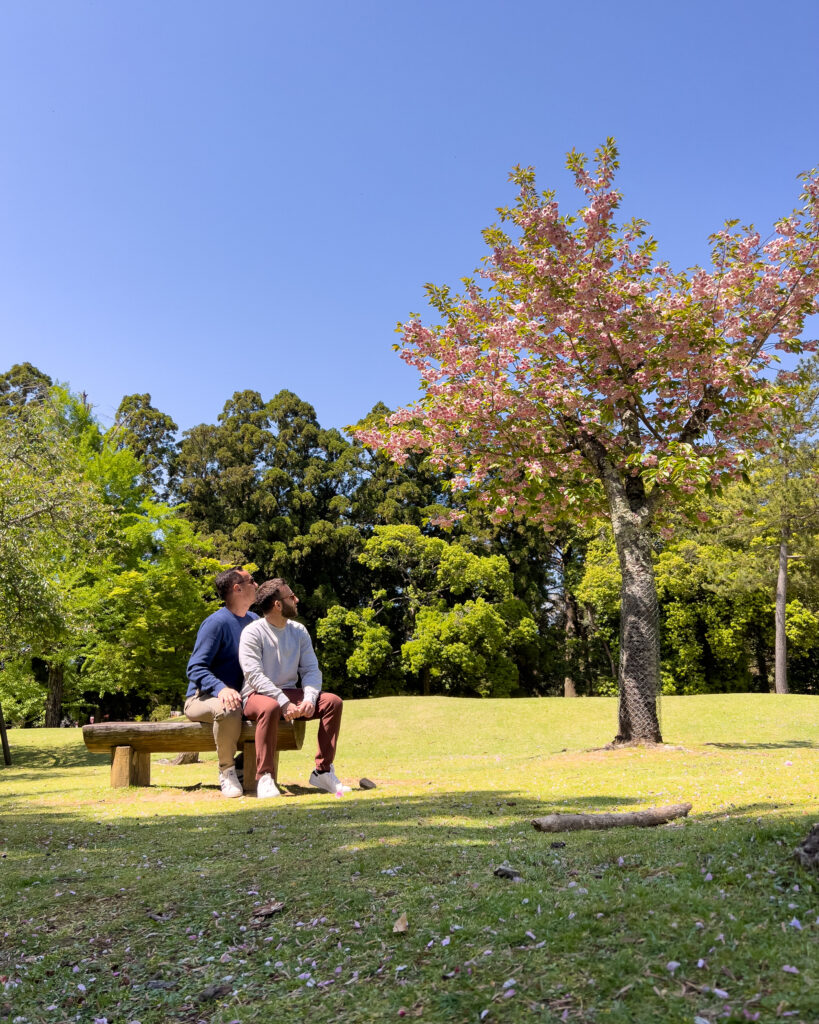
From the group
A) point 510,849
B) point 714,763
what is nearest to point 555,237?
point 714,763

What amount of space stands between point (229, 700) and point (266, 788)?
2.79ft

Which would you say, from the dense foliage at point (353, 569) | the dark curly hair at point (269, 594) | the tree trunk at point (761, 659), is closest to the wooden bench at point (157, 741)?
the dark curly hair at point (269, 594)

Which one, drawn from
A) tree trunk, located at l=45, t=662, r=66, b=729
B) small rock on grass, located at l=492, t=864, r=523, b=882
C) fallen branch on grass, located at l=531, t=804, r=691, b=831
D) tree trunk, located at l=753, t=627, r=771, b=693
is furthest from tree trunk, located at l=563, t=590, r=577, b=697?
small rock on grass, located at l=492, t=864, r=523, b=882

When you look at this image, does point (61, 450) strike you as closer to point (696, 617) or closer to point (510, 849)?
point (510, 849)

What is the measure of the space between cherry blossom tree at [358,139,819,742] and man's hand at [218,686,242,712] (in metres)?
5.07

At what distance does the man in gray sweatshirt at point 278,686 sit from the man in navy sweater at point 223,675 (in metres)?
0.21

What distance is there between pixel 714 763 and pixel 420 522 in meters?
27.6

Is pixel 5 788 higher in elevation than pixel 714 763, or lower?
lower

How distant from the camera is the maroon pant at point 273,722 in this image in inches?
249

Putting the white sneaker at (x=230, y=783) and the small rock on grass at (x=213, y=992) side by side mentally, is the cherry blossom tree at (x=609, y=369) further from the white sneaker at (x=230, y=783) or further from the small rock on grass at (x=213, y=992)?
the small rock on grass at (x=213, y=992)

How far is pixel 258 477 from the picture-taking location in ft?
115

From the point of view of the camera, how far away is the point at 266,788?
→ 6379 millimetres

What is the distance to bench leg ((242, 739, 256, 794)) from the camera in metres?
6.89

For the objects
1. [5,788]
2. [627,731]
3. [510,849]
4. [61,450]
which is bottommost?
[5,788]
